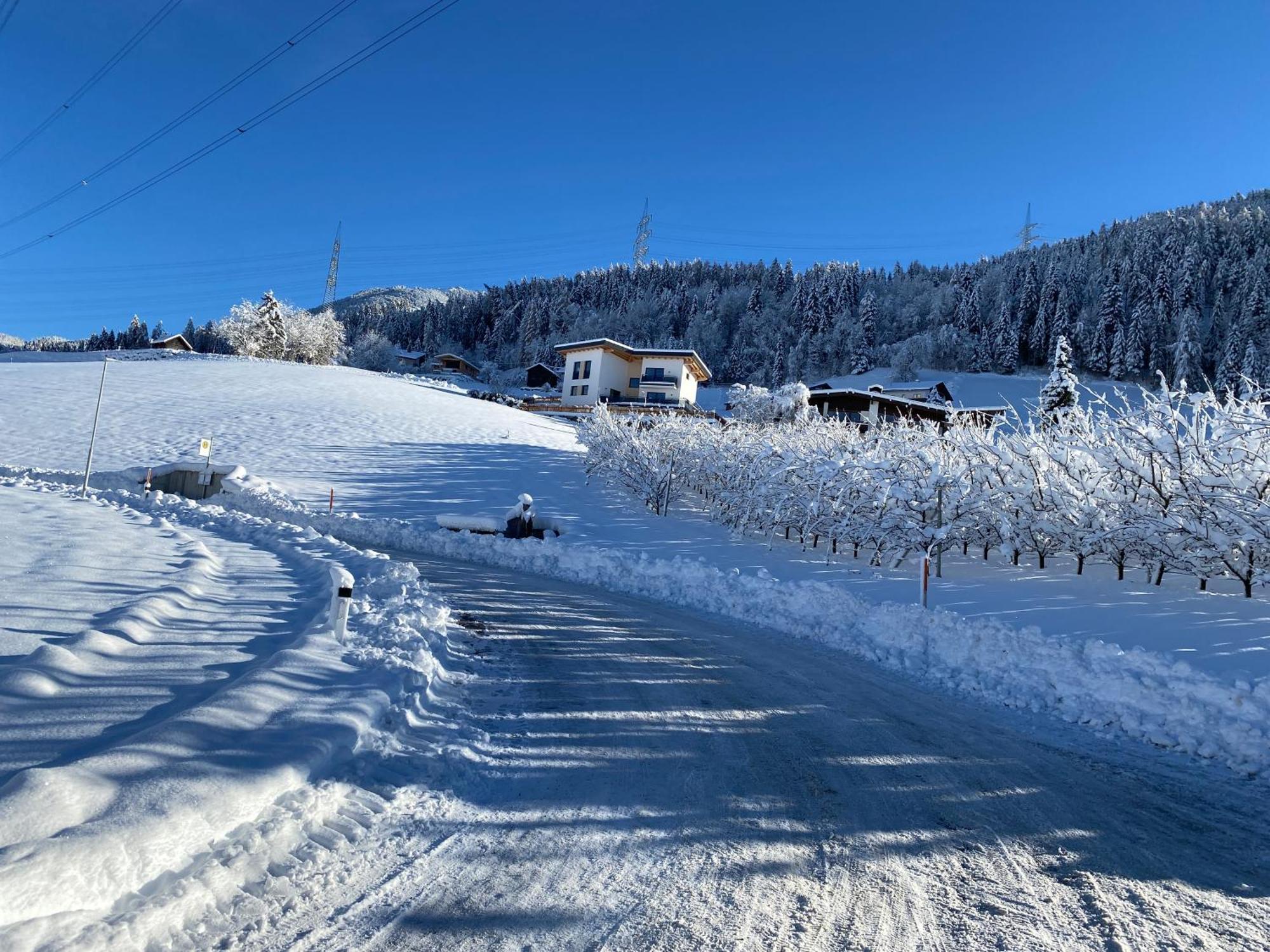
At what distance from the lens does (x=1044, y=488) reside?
12852mm

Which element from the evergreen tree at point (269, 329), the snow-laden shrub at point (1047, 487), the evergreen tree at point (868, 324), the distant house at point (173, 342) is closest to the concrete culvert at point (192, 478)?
the snow-laden shrub at point (1047, 487)

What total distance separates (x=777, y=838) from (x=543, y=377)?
3827 inches

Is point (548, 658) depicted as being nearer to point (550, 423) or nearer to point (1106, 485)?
point (1106, 485)

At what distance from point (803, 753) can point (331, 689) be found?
418 cm

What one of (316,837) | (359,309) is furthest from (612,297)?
(316,837)

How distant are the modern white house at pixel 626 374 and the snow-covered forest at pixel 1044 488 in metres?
38.4

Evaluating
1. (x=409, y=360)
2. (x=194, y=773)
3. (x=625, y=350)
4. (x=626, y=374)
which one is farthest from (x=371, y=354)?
(x=194, y=773)

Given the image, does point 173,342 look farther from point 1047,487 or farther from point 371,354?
point 1047,487

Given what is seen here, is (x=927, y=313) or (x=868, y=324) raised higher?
(x=927, y=313)

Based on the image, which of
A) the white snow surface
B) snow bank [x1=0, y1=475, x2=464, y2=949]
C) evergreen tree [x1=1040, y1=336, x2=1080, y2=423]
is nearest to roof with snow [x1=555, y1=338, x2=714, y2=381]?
the white snow surface

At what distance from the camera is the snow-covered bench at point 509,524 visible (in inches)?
779

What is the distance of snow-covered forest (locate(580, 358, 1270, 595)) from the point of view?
10266 millimetres

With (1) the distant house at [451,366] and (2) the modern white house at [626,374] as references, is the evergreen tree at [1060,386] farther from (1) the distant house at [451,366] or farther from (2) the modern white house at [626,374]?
(1) the distant house at [451,366]

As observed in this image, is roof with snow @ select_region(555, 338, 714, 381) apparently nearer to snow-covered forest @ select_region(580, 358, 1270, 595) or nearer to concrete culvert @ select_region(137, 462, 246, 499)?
concrete culvert @ select_region(137, 462, 246, 499)
